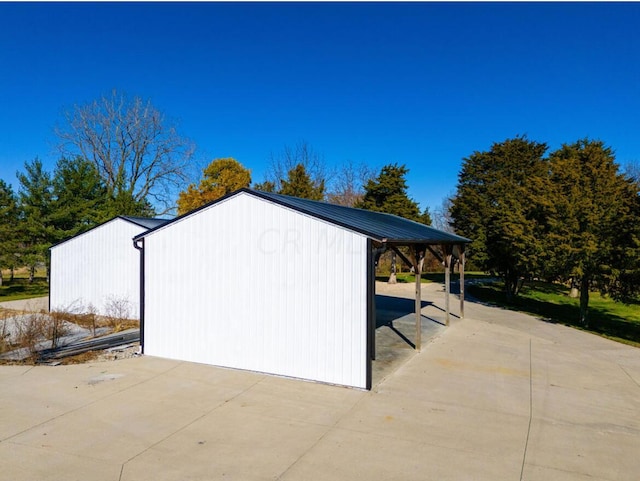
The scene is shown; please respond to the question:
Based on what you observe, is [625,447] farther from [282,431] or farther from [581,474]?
[282,431]

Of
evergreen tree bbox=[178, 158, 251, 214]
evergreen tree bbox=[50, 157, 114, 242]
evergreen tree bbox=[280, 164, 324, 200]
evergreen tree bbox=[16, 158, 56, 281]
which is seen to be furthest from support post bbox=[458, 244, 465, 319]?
evergreen tree bbox=[16, 158, 56, 281]

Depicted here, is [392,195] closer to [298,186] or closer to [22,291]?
[298,186]

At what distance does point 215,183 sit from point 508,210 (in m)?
21.6

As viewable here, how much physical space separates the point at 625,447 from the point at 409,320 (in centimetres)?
857

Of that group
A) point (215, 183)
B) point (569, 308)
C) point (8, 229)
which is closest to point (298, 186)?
point (215, 183)

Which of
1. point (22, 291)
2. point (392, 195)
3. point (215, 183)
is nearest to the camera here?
point (22, 291)

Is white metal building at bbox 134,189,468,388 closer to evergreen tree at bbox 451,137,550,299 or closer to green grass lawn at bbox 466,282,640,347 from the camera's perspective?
evergreen tree at bbox 451,137,550,299

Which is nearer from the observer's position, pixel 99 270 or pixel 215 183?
pixel 99 270

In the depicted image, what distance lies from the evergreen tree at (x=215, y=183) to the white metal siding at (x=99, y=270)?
1526cm

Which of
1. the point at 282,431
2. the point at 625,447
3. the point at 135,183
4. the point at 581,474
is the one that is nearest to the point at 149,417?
the point at 282,431

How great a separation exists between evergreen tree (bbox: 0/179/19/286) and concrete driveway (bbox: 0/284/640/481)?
15572mm

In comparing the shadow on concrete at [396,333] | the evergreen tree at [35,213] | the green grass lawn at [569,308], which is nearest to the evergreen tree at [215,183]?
the evergreen tree at [35,213]

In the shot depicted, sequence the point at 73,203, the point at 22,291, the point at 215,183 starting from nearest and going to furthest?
the point at 22,291, the point at 73,203, the point at 215,183

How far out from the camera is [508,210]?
1664 centimetres
